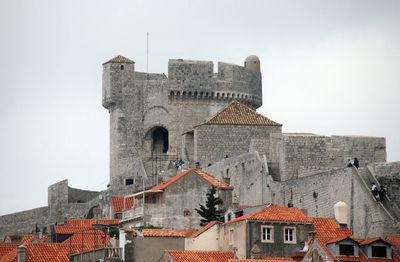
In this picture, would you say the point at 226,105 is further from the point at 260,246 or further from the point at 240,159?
the point at 260,246

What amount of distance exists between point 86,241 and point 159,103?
28.8 metres

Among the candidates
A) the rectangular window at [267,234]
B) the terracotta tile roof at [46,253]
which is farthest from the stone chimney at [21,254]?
the rectangular window at [267,234]

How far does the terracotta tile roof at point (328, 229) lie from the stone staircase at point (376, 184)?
8.13 feet

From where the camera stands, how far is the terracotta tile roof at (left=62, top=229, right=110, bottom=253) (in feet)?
233

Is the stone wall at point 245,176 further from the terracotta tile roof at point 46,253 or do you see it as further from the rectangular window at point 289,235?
the rectangular window at point 289,235

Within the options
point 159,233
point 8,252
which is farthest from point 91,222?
point 159,233

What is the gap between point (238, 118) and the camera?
3588 inches

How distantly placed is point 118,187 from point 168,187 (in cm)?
2320

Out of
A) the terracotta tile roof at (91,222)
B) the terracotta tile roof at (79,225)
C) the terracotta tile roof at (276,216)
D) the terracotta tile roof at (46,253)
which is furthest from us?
the terracotta tile roof at (91,222)

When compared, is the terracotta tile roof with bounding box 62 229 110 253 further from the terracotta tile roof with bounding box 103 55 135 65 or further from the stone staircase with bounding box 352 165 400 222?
the terracotta tile roof with bounding box 103 55 135 65

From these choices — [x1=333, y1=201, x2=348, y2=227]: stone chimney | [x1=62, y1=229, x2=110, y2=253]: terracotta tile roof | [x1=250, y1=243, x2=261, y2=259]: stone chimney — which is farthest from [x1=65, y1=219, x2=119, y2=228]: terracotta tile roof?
[x1=250, y1=243, x2=261, y2=259]: stone chimney

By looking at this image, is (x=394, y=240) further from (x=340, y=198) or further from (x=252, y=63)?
(x=252, y=63)

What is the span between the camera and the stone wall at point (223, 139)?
3538 inches

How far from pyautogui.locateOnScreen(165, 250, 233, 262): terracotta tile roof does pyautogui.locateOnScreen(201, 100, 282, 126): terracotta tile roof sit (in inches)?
1102
